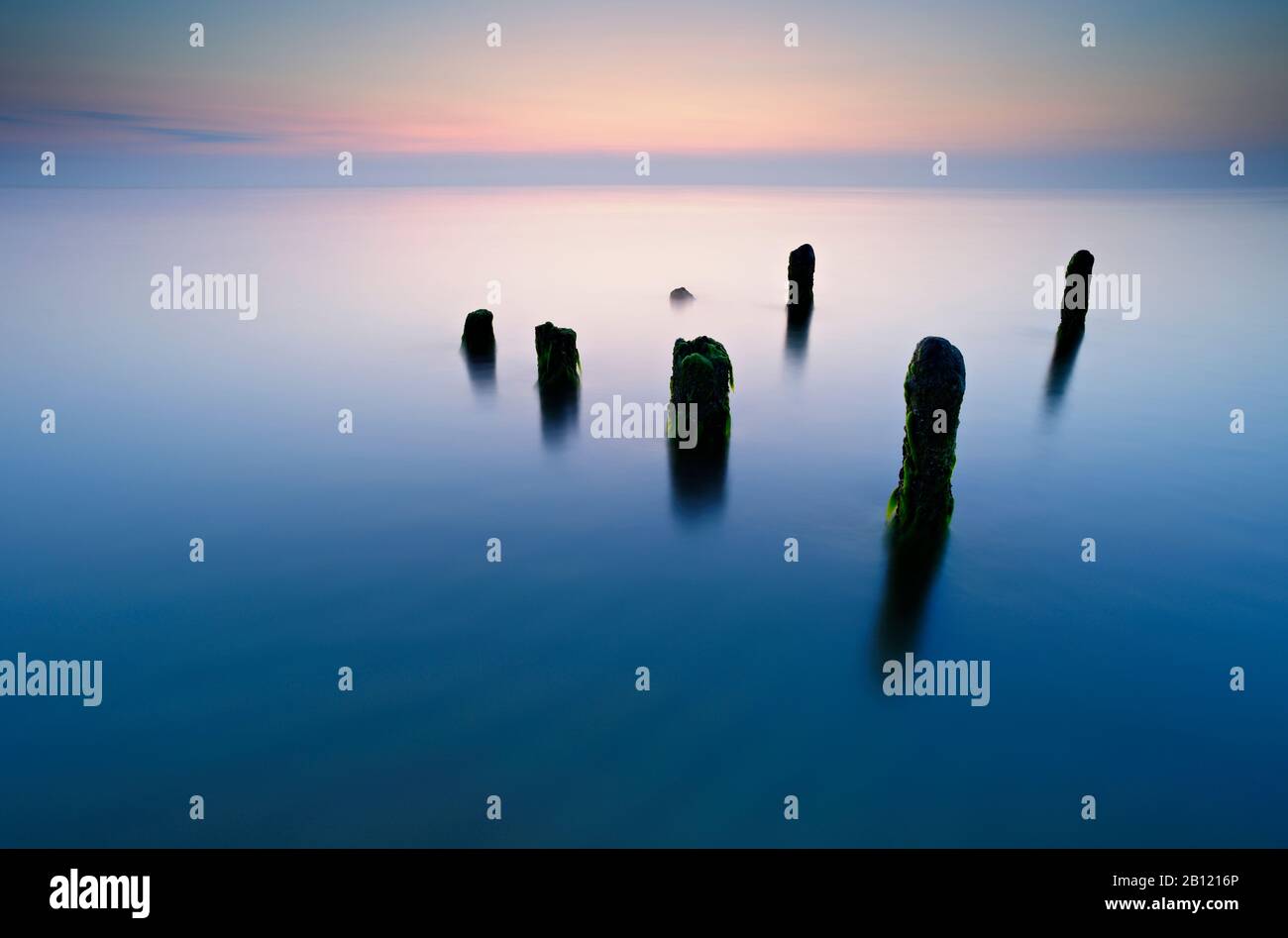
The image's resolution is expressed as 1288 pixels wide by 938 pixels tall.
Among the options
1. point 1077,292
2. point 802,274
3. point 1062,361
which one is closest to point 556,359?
point 1062,361

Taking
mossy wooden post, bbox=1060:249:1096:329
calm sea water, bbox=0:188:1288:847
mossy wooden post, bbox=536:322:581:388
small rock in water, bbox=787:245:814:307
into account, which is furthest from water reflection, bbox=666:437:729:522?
mossy wooden post, bbox=1060:249:1096:329

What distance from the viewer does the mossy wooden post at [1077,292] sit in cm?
3806

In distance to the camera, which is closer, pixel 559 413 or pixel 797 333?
pixel 559 413

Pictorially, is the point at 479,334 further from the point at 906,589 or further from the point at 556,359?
the point at 906,589

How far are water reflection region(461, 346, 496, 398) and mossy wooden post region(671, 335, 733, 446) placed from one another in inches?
308

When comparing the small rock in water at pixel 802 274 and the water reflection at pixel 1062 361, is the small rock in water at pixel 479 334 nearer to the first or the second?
the small rock in water at pixel 802 274

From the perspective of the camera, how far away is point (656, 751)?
10.4 meters

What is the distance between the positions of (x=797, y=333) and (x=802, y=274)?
24.1 ft

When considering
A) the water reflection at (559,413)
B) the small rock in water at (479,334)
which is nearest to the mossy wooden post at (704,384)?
the water reflection at (559,413)

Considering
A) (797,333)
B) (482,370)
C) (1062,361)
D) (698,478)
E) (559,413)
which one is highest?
(797,333)

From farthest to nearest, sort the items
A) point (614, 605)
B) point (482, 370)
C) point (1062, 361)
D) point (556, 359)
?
point (1062, 361)
point (482, 370)
point (556, 359)
point (614, 605)

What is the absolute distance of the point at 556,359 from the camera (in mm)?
26250
